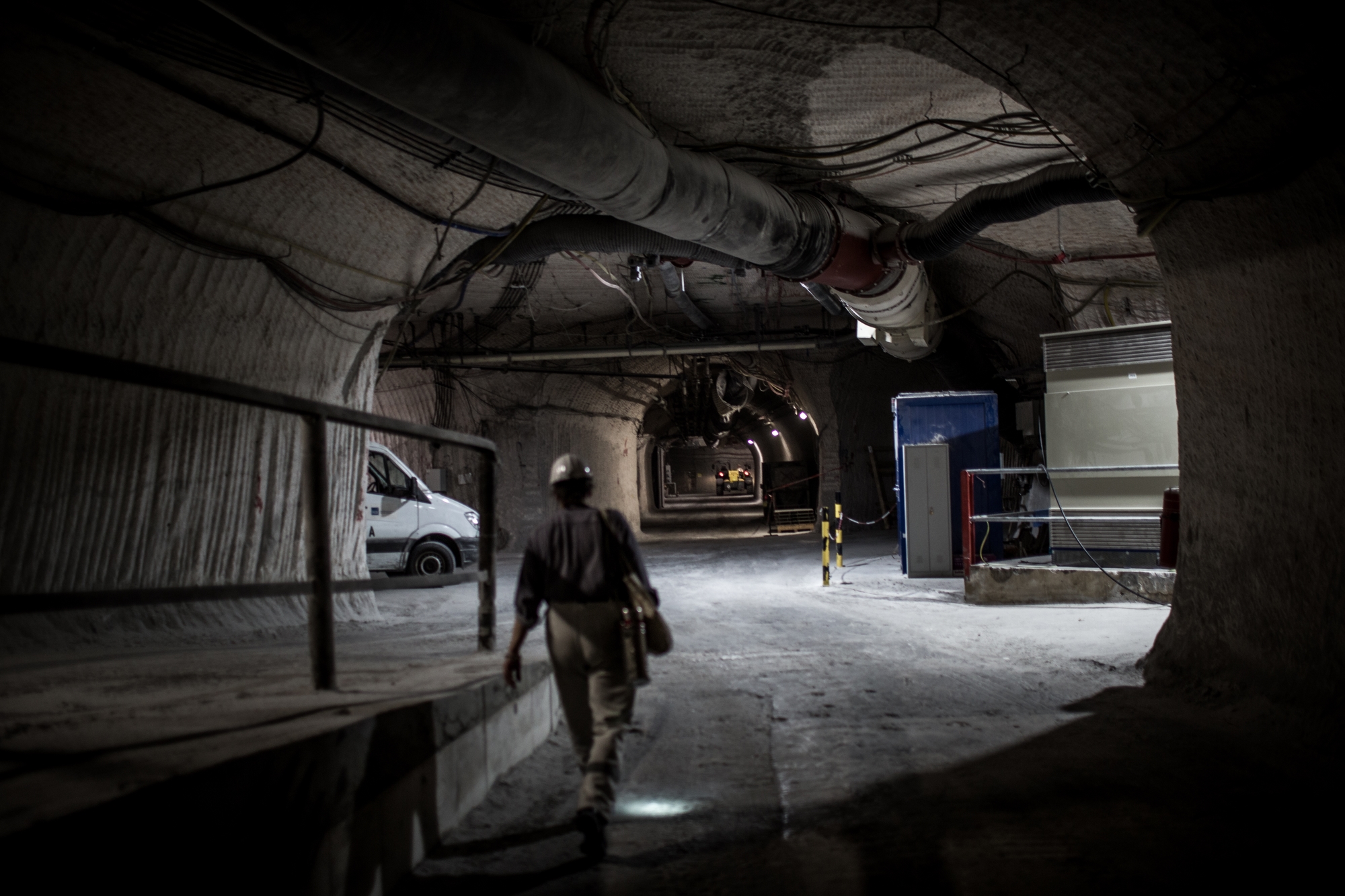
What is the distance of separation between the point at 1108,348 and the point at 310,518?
774 cm

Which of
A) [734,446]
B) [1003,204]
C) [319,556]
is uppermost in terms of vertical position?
[1003,204]


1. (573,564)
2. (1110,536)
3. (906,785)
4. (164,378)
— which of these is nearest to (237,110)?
(164,378)

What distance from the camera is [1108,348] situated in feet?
27.2

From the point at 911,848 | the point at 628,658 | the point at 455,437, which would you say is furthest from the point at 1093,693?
the point at 455,437

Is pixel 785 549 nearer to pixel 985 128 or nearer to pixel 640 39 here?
pixel 985 128

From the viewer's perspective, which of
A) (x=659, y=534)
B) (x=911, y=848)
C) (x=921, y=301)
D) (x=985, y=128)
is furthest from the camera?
(x=659, y=534)

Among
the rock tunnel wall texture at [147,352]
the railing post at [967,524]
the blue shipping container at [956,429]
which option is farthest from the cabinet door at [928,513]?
the rock tunnel wall texture at [147,352]

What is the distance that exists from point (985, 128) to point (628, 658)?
209 inches

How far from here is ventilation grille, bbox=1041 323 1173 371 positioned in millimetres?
8039

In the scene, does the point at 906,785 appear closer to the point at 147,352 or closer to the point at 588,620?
the point at 588,620

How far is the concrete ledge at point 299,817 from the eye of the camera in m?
1.69

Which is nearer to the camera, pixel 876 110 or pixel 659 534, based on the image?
pixel 876 110

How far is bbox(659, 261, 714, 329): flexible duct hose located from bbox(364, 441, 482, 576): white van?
14.3 feet

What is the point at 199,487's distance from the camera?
257 inches
